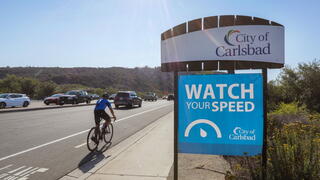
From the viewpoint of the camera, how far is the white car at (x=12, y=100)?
2488 centimetres

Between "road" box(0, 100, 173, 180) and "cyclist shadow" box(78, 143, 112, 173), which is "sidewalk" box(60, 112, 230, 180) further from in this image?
A: "road" box(0, 100, 173, 180)

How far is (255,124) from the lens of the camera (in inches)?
142

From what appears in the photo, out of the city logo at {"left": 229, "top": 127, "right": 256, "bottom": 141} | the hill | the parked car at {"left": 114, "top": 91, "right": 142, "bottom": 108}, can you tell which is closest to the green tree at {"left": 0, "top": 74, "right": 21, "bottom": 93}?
the parked car at {"left": 114, "top": 91, "right": 142, "bottom": 108}

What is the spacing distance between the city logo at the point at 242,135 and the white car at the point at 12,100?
26.4 meters

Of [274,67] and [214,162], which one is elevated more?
[274,67]

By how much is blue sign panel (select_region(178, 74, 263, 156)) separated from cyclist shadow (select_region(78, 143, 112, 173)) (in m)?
3.08

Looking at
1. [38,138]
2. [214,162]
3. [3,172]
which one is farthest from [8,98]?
[214,162]

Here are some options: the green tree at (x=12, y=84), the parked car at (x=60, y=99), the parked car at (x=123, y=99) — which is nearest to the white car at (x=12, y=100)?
the parked car at (x=60, y=99)

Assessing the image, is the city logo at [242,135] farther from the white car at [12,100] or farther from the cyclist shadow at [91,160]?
the white car at [12,100]

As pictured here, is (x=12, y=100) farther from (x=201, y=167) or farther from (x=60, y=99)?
(x=201, y=167)

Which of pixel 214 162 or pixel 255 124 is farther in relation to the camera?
pixel 214 162

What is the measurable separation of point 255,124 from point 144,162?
3.32m

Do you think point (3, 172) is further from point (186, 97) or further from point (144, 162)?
point (186, 97)

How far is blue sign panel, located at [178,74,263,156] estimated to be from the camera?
360 centimetres
